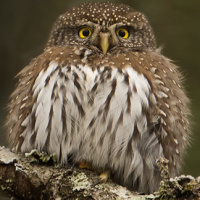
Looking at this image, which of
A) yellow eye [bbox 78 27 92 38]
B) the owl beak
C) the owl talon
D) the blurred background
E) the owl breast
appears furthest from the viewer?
the blurred background

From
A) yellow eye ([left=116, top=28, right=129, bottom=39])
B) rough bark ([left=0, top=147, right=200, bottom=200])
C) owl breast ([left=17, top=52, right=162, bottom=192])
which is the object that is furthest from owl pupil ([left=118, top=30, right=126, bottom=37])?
rough bark ([left=0, top=147, right=200, bottom=200])

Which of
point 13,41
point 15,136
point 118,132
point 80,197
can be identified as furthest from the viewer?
point 13,41

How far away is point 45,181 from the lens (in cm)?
402

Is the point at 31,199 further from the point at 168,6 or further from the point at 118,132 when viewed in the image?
the point at 168,6

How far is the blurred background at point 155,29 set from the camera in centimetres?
589

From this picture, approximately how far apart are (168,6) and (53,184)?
2801 millimetres

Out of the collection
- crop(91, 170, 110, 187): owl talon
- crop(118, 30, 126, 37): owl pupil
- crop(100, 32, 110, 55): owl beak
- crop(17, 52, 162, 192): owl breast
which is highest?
crop(118, 30, 126, 37): owl pupil

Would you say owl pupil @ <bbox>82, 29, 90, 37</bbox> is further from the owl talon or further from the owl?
the owl talon

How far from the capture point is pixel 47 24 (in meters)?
6.13

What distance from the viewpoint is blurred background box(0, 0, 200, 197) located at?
5.89 meters

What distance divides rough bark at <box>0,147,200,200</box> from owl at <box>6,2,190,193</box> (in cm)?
18

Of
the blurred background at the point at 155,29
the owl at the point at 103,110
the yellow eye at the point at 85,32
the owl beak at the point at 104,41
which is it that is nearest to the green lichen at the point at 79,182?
the owl at the point at 103,110

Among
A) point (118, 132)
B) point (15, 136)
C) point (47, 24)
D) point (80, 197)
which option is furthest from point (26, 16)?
point (80, 197)

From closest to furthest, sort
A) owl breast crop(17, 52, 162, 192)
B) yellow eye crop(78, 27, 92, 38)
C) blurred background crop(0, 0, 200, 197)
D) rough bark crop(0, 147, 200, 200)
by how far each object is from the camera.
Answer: rough bark crop(0, 147, 200, 200)
owl breast crop(17, 52, 162, 192)
yellow eye crop(78, 27, 92, 38)
blurred background crop(0, 0, 200, 197)
